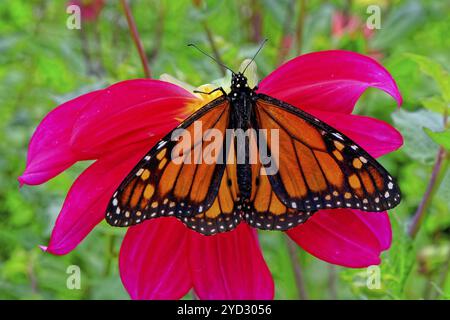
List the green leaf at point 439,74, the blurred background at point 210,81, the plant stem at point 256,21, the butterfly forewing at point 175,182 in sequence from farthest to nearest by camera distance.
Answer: the plant stem at point 256,21, the blurred background at point 210,81, the green leaf at point 439,74, the butterfly forewing at point 175,182

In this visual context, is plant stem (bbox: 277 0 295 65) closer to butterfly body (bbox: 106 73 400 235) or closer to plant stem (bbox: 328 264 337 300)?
plant stem (bbox: 328 264 337 300)

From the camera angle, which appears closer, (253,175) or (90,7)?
(253,175)

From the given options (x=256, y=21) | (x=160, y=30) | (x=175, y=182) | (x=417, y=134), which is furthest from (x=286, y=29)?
(x=175, y=182)

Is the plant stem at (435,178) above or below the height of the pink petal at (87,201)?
above

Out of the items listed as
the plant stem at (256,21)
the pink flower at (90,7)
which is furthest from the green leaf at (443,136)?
the pink flower at (90,7)

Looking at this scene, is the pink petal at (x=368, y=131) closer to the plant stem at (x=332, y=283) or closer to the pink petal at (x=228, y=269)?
the pink petal at (x=228, y=269)

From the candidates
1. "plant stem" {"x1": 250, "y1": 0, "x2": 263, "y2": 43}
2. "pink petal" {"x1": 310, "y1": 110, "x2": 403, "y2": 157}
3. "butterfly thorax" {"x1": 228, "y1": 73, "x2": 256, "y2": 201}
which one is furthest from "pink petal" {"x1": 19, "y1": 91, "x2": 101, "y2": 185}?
"plant stem" {"x1": 250, "y1": 0, "x2": 263, "y2": 43}

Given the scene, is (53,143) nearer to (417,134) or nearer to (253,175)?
(253,175)
